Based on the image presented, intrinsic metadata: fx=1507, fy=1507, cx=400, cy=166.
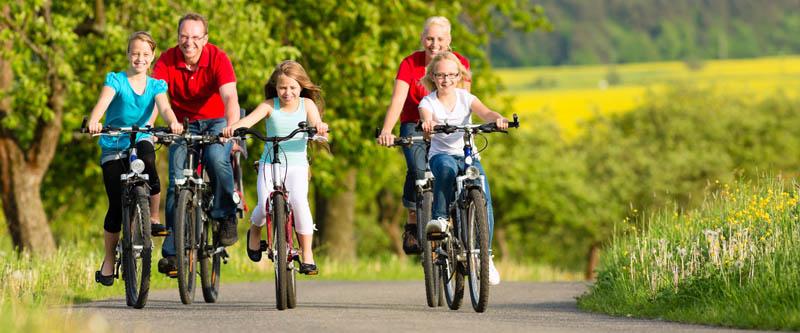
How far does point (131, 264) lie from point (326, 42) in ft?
48.9

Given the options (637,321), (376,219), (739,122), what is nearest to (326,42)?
(637,321)

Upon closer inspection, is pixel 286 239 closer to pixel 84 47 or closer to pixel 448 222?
pixel 448 222

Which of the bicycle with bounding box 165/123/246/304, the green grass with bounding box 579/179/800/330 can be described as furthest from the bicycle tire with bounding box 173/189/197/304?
the green grass with bounding box 579/179/800/330

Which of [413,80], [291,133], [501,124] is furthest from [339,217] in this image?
[501,124]

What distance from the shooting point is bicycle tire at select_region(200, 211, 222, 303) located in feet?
37.1

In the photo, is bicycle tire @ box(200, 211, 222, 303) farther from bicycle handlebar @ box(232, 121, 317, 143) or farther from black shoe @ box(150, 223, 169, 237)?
bicycle handlebar @ box(232, 121, 317, 143)

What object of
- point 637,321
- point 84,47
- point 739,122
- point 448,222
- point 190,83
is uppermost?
point 739,122

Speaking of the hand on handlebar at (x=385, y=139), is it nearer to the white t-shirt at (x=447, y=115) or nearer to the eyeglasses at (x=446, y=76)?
the white t-shirt at (x=447, y=115)

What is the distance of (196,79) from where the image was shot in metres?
11.4

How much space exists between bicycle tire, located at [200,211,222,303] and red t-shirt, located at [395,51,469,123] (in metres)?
1.77

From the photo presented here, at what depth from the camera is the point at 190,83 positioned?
11.4 metres

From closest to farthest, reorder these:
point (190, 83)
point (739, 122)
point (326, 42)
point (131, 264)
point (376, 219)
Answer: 1. point (131, 264)
2. point (190, 83)
3. point (326, 42)
4. point (376, 219)
5. point (739, 122)

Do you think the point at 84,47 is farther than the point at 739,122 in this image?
No

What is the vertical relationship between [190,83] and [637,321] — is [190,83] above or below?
above
